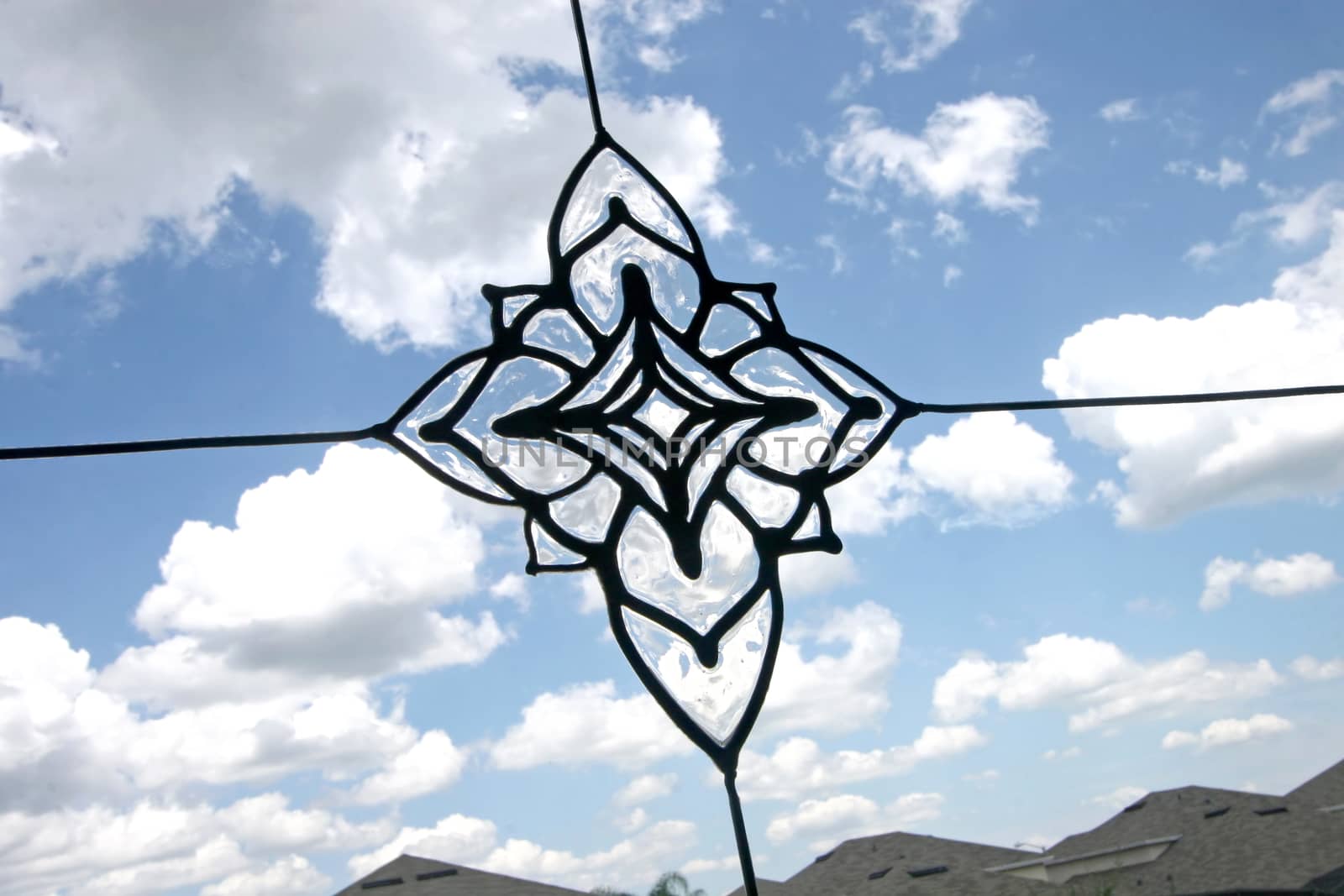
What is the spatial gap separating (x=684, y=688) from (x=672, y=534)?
8.1 inches

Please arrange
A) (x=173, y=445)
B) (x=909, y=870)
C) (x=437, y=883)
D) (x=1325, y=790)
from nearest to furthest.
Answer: (x=173, y=445), (x=437, y=883), (x=909, y=870), (x=1325, y=790)

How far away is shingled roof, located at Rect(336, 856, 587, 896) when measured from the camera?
7.90 meters

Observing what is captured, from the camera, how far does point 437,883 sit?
8.11 meters

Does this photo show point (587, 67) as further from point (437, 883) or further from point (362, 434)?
point (437, 883)

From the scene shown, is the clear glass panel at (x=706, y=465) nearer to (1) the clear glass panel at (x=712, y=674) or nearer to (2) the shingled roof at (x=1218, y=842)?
(1) the clear glass panel at (x=712, y=674)

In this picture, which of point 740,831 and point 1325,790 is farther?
point 1325,790

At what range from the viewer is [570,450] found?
150 cm

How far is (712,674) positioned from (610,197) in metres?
0.75

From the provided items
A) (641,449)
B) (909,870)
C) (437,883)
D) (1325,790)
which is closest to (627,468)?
(641,449)

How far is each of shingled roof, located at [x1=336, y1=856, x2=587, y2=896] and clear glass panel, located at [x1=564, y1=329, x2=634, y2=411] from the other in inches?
284

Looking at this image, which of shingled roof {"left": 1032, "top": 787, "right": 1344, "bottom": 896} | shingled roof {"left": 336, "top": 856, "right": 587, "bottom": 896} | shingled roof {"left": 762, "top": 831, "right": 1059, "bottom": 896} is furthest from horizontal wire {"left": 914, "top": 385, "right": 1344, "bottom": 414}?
shingled roof {"left": 1032, "top": 787, "right": 1344, "bottom": 896}

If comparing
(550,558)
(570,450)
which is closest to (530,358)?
(570,450)

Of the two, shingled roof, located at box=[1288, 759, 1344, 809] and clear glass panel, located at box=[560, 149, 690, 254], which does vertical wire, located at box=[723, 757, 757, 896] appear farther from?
shingled roof, located at box=[1288, 759, 1344, 809]

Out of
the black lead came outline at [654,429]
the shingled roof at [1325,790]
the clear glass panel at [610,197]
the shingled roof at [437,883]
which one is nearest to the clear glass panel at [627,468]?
the black lead came outline at [654,429]
